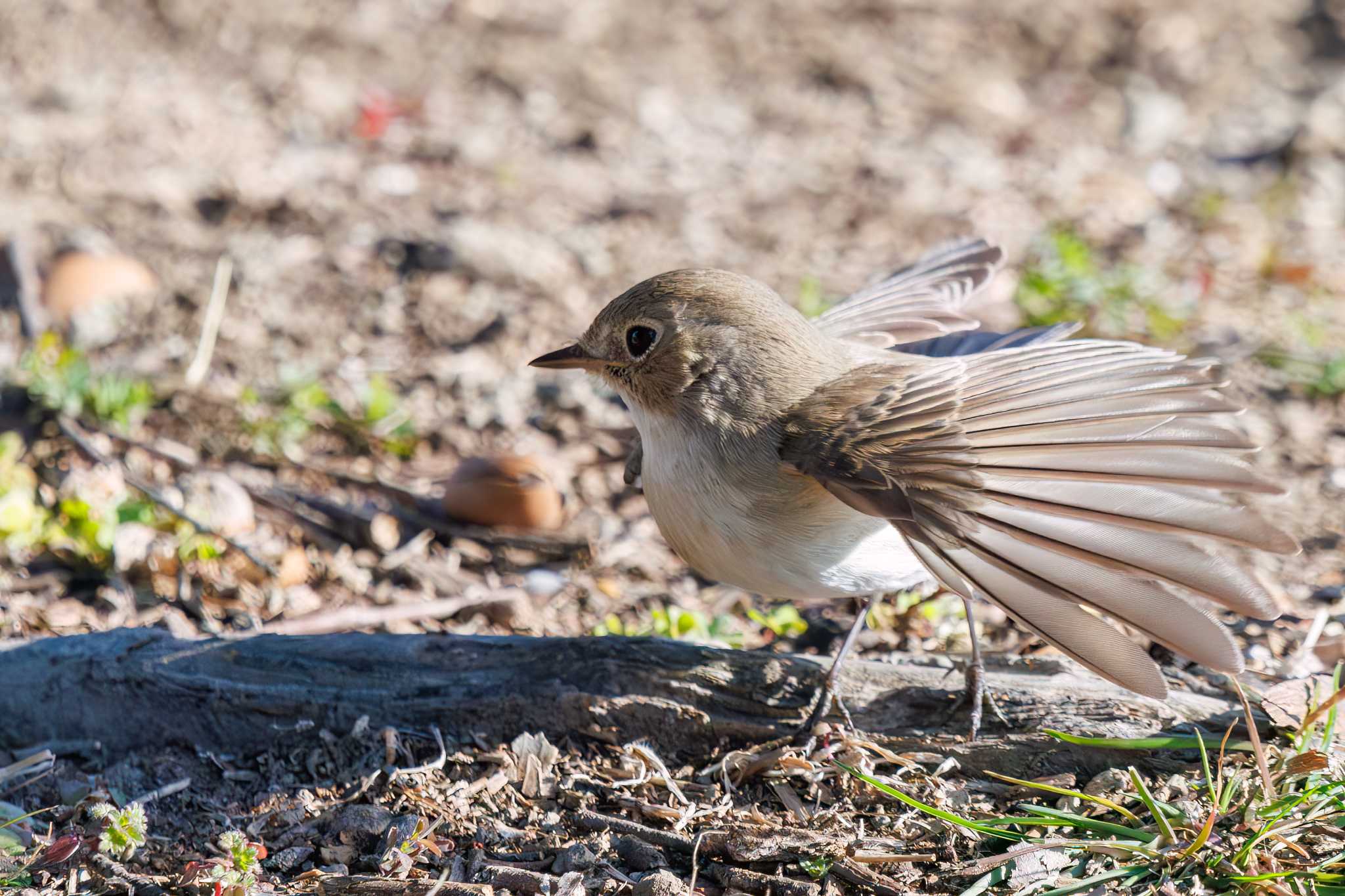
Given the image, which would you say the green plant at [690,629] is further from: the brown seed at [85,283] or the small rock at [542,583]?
the brown seed at [85,283]

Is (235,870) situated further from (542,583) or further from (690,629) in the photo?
(542,583)

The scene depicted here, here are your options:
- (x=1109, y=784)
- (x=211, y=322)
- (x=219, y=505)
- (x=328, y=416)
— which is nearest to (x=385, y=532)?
(x=219, y=505)

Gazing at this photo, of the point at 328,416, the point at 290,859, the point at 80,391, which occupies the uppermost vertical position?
the point at 80,391

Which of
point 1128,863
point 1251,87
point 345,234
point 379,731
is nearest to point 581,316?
point 345,234

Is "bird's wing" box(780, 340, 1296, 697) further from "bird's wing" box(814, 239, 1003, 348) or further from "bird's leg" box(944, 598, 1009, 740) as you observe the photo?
"bird's wing" box(814, 239, 1003, 348)

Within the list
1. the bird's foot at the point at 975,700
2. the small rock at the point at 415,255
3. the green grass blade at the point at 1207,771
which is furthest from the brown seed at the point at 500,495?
the green grass blade at the point at 1207,771

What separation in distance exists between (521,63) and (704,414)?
5914 millimetres

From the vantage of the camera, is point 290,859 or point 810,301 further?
point 810,301

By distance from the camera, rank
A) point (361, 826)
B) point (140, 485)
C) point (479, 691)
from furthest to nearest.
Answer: point (140, 485) → point (479, 691) → point (361, 826)

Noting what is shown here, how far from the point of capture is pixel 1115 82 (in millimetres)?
9438

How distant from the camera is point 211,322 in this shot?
20.5 feet

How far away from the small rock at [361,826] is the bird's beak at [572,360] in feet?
4.91

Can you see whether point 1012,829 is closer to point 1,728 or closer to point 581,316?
point 1,728

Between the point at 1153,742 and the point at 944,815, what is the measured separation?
0.65 m
